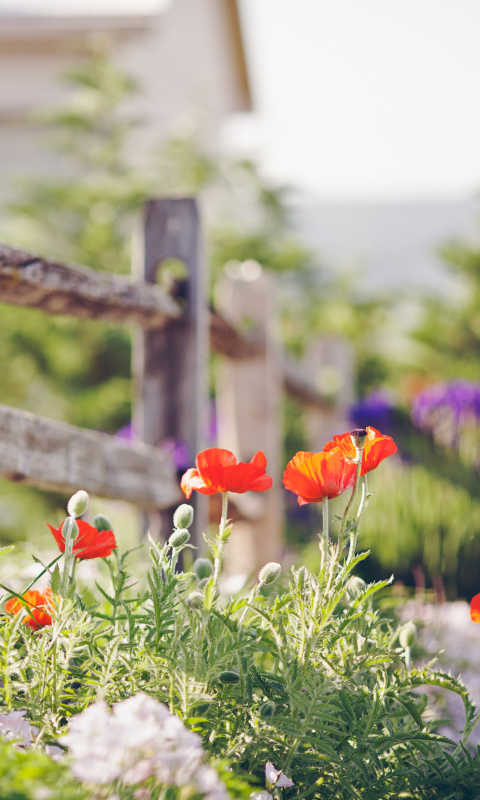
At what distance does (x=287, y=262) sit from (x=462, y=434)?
2750mm

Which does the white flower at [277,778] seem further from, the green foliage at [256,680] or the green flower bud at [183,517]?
the green flower bud at [183,517]

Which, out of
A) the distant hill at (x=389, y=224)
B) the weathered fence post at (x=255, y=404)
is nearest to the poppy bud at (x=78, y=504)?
the weathered fence post at (x=255, y=404)

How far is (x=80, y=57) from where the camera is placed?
24.5 ft

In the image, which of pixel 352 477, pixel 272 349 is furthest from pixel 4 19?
pixel 352 477

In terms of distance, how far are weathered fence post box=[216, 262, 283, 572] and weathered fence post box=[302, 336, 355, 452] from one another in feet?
4.84

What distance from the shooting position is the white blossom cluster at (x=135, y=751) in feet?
1.76

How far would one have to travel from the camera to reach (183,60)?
31.8 ft

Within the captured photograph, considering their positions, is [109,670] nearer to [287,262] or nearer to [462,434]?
[462,434]

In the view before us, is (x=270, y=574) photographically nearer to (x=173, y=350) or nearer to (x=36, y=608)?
(x=36, y=608)

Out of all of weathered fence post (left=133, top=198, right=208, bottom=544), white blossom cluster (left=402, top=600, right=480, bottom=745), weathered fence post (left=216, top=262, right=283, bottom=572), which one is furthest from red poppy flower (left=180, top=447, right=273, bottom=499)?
weathered fence post (left=216, top=262, right=283, bottom=572)

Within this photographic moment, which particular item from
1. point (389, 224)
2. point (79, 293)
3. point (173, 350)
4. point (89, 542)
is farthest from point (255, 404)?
point (389, 224)

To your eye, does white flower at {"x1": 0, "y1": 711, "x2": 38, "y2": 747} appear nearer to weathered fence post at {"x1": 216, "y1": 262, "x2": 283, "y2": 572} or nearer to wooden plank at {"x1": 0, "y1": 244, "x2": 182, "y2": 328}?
wooden plank at {"x1": 0, "y1": 244, "x2": 182, "y2": 328}

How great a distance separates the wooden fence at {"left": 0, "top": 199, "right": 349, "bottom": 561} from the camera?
1.21 m

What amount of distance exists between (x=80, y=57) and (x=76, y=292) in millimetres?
7163
